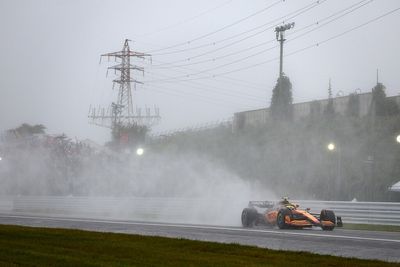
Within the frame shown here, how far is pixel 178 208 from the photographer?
33.8 m

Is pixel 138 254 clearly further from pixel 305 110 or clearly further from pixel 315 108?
pixel 305 110

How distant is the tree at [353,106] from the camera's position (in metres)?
54.8

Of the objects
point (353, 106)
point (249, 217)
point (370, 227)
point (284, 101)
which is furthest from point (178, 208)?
point (353, 106)

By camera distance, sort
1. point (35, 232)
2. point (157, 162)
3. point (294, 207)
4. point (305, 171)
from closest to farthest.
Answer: point (35, 232)
point (294, 207)
point (305, 171)
point (157, 162)

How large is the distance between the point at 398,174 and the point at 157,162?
18.4 meters

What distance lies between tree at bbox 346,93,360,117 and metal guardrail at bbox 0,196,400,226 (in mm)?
25375

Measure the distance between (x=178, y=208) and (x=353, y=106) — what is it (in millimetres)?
27010

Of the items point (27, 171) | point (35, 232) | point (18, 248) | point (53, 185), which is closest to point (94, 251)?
point (18, 248)

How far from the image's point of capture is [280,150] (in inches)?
1967

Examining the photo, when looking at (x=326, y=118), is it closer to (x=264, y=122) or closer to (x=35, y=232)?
(x=264, y=122)

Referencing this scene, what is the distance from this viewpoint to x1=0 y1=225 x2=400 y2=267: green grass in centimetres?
1110

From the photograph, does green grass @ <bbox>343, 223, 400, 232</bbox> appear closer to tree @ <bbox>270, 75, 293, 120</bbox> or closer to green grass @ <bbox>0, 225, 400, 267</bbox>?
green grass @ <bbox>0, 225, 400, 267</bbox>

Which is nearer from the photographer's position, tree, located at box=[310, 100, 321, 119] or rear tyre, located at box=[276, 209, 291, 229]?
rear tyre, located at box=[276, 209, 291, 229]

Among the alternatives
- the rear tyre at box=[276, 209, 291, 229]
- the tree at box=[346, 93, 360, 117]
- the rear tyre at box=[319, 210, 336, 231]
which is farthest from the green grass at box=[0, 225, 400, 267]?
the tree at box=[346, 93, 360, 117]
